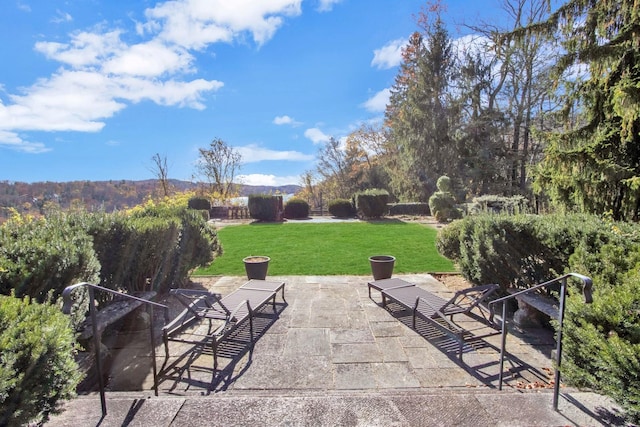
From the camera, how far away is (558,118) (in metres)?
5.76

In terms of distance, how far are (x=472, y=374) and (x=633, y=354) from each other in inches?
59.3

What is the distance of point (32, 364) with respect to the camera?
1.33 meters

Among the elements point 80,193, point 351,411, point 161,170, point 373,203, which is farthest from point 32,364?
point 161,170

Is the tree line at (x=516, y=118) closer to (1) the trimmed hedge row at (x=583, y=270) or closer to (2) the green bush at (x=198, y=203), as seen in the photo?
(1) the trimmed hedge row at (x=583, y=270)

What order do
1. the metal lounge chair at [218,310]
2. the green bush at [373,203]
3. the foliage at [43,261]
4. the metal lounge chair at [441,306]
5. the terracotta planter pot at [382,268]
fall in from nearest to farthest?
the foliage at [43,261], the metal lounge chair at [218,310], the metal lounge chair at [441,306], the terracotta planter pot at [382,268], the green bush at [373,203]

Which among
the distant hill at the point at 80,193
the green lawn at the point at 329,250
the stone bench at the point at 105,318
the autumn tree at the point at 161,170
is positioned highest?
the autumn tree at the point at 161,170

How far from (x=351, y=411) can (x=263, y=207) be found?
1464 centimetres

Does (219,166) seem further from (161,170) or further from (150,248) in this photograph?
(150,248)

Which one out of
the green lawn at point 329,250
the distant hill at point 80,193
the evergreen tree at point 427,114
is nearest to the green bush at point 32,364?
the distant hill at point 80,193

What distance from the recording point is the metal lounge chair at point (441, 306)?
318cm

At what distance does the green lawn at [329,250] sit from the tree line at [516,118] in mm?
2774

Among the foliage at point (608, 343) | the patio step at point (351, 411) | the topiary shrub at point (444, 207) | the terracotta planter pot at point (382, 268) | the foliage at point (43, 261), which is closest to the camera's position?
the foliage at point (608, 343)

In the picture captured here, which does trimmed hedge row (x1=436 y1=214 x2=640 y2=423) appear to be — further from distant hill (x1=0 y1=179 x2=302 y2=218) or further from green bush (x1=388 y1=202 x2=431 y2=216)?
green bush (x1=388 y1=202 x2=431 y2=216)

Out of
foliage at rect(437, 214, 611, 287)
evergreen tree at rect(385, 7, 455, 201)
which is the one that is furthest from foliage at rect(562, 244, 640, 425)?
evergreen tree at rect(385, 7, 455, 201)
